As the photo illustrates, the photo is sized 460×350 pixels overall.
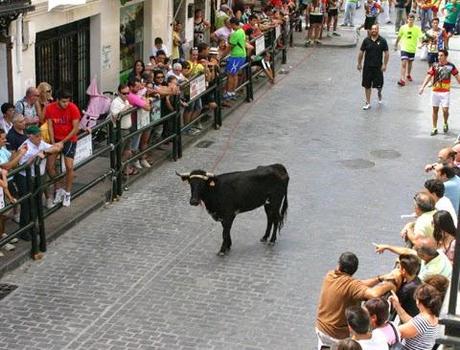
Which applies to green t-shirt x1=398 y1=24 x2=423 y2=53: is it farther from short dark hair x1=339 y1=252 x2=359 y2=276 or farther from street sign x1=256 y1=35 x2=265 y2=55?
short dark hair x1=339 y1=252 x2=359 y2=276

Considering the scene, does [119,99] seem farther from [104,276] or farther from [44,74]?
[104,276]

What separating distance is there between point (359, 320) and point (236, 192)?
501 cm

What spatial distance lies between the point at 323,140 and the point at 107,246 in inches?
267

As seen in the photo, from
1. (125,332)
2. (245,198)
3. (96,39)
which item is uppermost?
(96,39)

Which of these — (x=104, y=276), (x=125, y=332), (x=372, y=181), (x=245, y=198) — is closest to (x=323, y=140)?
(x=372, y=181)

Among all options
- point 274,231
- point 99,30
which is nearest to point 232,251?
point 274,231

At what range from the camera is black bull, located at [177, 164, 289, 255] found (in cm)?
1203

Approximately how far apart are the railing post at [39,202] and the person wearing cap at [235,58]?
27.6 ft

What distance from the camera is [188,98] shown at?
56.1 feet

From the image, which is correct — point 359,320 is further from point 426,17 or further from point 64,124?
point 426,17

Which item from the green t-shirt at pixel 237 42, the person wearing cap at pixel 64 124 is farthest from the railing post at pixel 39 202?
the green t-shirt at pixel 237 42

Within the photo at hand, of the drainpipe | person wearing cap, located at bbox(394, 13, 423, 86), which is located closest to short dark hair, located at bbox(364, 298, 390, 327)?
the drainpipe

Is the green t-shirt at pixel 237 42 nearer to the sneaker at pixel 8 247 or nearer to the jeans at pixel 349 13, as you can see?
the sneaker at pixel 8 247

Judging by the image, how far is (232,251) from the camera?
12742 mm
